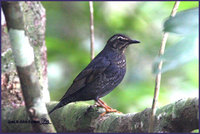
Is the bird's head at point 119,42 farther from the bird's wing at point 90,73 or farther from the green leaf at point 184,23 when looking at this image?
the green leaf at point 184,23

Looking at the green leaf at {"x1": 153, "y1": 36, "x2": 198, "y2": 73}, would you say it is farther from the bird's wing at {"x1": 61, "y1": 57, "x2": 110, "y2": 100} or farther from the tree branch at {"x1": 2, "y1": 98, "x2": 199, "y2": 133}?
the bird's wing at {"x1": 61, "y1": 57, "x2": 110, "y2": 100}

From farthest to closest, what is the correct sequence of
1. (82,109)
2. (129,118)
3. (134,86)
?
(134,86) < (82,109) < (129,118)

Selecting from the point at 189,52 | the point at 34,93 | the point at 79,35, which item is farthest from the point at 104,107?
the point at 79,35

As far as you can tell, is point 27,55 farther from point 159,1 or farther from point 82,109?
point 159,1

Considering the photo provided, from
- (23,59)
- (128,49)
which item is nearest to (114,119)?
(23,59)

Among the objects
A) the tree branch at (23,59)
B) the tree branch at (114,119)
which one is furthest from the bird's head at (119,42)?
the tree branch at (23,59)

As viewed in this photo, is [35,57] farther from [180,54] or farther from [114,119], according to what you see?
[180,54]
